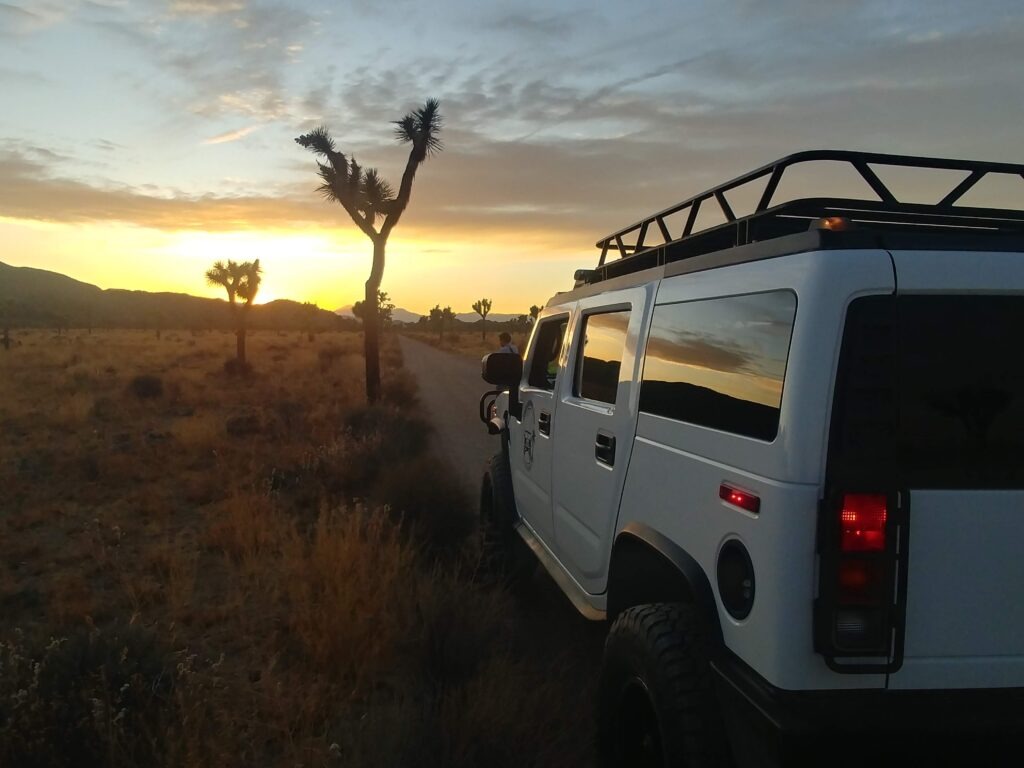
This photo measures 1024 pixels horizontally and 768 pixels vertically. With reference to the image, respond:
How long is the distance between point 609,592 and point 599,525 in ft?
1.13

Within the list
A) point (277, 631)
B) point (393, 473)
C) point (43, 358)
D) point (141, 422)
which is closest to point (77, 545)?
point (393, 473)

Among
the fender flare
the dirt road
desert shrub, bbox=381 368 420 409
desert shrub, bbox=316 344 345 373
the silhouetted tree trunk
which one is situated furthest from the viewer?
desert shrub, bbox=316 344 345 373

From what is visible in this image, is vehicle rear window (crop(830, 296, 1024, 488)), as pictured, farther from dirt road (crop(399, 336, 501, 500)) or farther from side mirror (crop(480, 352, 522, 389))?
dirt road (crop(399, 336, 501, 500))

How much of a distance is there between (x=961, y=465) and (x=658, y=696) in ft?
3.90

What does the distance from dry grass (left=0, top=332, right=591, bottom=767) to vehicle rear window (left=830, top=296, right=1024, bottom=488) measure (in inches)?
80.3

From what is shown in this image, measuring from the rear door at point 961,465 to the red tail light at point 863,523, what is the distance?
77 millimetres

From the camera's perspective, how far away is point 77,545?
794 cm

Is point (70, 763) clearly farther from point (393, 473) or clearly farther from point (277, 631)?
point (393, 473)

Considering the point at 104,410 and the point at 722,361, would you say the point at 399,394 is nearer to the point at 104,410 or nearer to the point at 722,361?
the point at 104,410

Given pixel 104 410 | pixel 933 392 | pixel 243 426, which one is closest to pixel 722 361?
pixel 933 392

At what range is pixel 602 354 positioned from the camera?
4.26 meters

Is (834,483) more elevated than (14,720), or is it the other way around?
(834,483)

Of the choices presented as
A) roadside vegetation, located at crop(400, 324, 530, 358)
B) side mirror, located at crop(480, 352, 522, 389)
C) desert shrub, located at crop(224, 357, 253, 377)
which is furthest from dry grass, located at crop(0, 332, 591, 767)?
roadside vegetation, located at crop(400, 324, 530, 358)

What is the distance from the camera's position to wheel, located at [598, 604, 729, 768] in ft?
8.55
